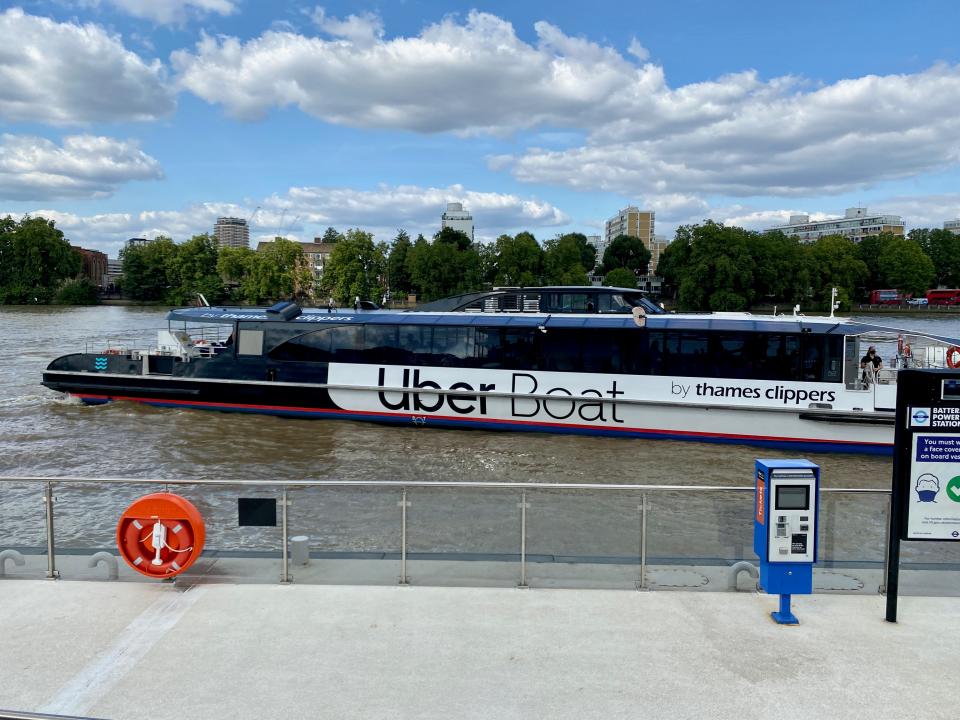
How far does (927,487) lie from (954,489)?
18 centimetres

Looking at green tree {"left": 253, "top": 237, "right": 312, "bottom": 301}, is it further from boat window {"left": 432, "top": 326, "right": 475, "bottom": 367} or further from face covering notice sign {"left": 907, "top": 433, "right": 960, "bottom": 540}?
face covering notice sign {"left": 907, "top": 433, "right": 960, "bottom": 540}

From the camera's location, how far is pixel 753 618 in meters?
5.80

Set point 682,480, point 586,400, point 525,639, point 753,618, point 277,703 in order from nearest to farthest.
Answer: point 277,703 → point 525,639 → point 753,618 → point 682,480 → point 586,400

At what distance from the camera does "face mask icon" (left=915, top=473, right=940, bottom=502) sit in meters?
5.54

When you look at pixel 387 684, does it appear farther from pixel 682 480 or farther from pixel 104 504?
pixel 682 480

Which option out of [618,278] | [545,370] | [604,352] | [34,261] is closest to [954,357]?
[604,352]

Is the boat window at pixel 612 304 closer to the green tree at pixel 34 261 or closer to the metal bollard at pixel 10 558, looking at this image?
the metal bollard at pixel 10 558

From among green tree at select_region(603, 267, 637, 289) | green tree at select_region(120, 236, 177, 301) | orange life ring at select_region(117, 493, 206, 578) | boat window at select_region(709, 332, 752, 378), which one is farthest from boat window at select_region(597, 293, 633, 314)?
green tree at select_region(120, 236, 177, 301)

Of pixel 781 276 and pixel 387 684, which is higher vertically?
pixel 781 276

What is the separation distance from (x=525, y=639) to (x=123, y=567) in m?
3.67

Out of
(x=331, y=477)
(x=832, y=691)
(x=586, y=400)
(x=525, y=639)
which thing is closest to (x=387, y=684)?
(x=525, y=639)

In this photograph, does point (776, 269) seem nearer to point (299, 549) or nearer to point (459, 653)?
point (299, 549)

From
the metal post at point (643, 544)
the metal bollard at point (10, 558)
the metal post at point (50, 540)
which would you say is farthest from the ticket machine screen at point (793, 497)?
the metal bollard at point (10, 558)

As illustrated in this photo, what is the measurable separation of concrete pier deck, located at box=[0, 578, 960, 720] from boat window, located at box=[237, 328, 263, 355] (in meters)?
13.8
